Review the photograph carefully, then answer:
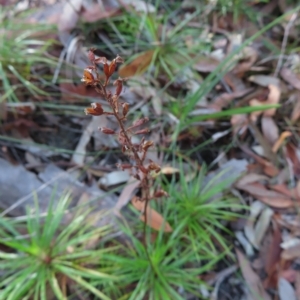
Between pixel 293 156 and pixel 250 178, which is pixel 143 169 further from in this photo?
pixel 293 156

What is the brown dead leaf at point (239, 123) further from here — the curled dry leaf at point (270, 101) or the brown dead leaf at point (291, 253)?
the brown dead leaf at point (291, 253)

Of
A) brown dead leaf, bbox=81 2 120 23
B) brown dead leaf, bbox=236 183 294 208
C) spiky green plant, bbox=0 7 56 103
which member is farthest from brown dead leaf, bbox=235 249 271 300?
brown dead leaf, bbox=81 2 120 23

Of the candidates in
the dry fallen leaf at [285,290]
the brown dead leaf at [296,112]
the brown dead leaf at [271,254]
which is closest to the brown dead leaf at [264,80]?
the brown dead leaf at [296,112]

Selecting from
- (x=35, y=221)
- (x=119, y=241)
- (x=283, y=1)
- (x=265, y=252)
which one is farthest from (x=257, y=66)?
(x=35, y=221)

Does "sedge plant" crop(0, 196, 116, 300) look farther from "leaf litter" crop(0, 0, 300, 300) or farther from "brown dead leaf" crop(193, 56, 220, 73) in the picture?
"brown dead leaf" crop(193, 56, 220, 73)

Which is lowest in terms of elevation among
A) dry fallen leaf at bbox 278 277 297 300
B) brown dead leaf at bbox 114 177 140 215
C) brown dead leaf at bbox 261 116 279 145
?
dry fallen leaf at bbox 278 277 297 300

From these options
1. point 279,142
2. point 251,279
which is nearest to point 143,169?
point 251,279
